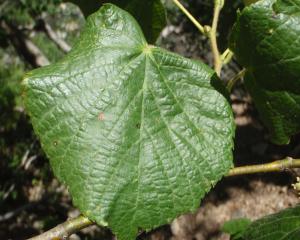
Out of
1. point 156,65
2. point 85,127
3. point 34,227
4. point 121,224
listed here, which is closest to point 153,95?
point 156,65

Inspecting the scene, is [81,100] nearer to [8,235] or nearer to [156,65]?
[156,65]

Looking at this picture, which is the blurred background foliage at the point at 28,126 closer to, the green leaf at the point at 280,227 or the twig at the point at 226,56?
the twig at the point at 226,56

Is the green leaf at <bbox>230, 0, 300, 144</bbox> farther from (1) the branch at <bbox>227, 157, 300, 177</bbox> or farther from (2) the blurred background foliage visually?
(2) the blurred background foliage

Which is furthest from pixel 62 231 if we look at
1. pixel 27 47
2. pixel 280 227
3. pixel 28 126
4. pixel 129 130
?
pixel 28 126

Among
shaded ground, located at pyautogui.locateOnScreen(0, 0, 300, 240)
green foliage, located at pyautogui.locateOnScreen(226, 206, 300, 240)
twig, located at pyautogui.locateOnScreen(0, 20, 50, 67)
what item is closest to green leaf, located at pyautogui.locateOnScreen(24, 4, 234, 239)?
green foliage, located at pyautogui.locateOnScreen(226, 206, 300, 240)

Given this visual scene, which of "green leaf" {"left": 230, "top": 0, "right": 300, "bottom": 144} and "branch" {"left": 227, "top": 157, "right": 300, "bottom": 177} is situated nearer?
"green leaf" {"left": 230, "top": 0, "right": 300, "bottom": 144}

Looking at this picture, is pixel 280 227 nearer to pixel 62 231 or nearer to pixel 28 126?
pixel 62 231

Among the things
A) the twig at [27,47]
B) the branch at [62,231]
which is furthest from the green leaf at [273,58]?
the twig at [27,47]
